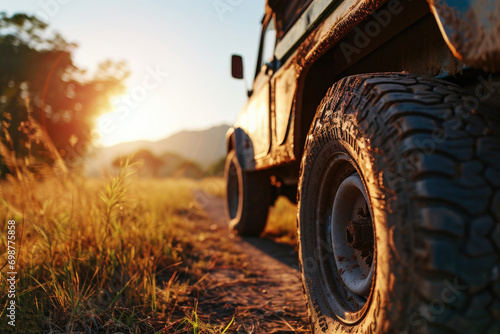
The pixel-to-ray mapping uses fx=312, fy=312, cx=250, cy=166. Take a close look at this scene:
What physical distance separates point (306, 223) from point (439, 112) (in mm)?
794

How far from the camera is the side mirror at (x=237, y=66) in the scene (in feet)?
10.2

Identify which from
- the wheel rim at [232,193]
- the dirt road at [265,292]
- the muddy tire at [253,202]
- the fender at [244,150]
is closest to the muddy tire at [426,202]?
the dirt road at [265,292]

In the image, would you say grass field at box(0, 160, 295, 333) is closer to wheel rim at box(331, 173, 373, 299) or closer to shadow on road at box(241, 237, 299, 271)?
shadow on road at box(241, 237, 299, 271)

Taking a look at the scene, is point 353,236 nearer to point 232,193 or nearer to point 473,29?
point 473,29

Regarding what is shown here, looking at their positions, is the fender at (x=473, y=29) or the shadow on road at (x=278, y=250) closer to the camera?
the fender at (x=473, y=29)

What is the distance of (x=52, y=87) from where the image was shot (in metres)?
9.21

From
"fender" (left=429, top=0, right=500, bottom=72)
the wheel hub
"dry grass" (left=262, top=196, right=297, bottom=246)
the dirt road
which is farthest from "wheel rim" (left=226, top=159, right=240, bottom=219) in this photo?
"fender" (left=429, top=0, right=500, bottom=72)

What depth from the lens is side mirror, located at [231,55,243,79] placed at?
10.2ft

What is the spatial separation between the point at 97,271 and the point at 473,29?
1845 millimetres

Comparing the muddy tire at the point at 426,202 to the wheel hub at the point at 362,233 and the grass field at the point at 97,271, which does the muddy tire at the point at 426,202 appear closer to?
the wheel hub at the point at 362,233

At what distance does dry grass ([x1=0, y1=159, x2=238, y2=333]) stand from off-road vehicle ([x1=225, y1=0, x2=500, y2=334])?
687mm

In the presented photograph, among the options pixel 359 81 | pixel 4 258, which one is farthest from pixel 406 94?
pixel 4 258

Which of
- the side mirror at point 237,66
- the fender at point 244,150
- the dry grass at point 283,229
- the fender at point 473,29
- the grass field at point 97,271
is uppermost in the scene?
the side mirror at point 237,66

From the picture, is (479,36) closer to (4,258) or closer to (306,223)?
(306,223)
